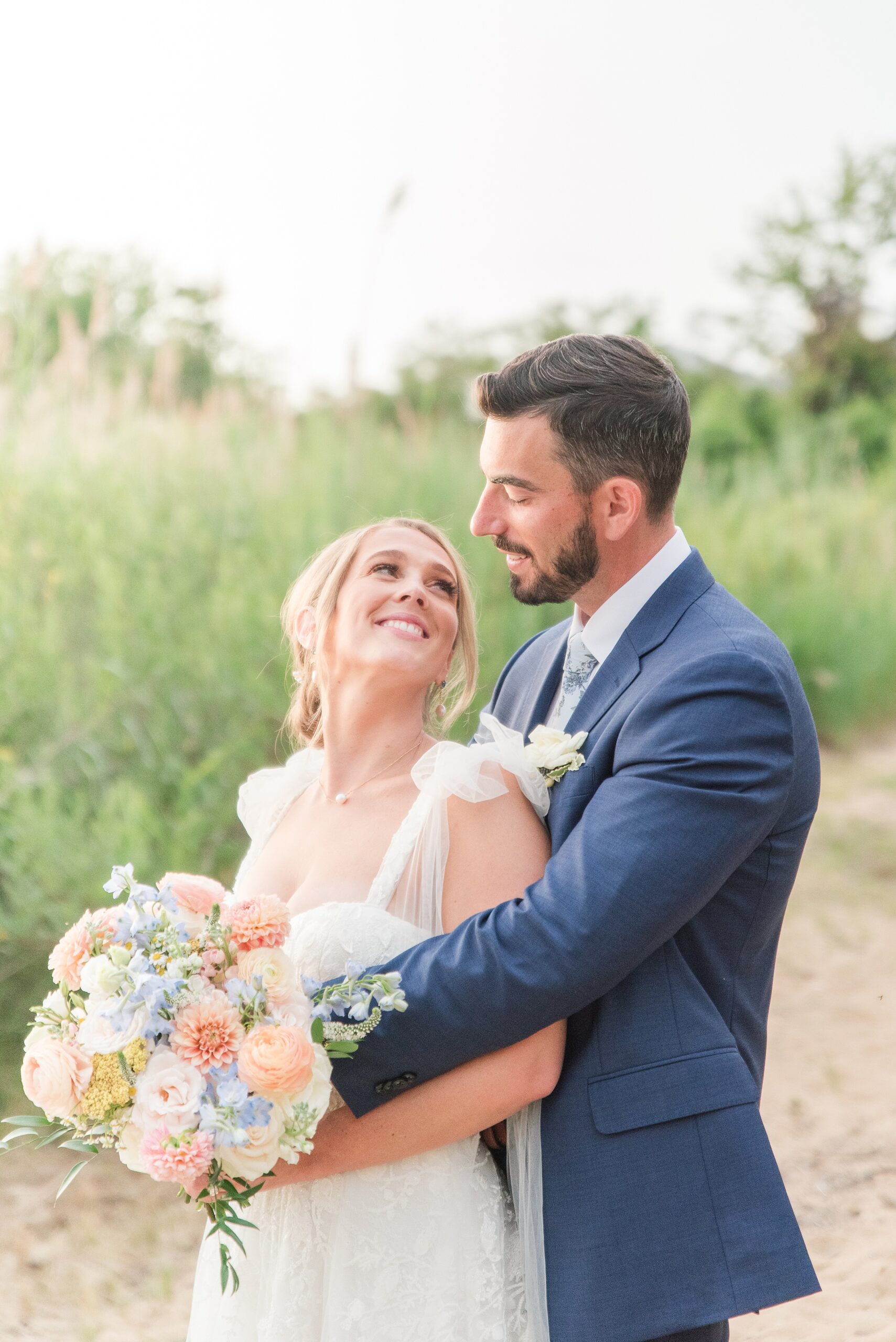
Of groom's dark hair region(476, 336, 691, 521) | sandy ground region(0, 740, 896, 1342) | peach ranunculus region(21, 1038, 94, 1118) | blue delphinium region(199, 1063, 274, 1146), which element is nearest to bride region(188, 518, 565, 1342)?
blue delphinium region(199, 1063, 274, 1146)

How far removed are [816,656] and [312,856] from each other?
763 centimetres

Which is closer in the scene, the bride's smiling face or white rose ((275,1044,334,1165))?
white rose ((275,1044,334,1165))

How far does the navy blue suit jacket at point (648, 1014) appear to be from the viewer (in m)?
1.99

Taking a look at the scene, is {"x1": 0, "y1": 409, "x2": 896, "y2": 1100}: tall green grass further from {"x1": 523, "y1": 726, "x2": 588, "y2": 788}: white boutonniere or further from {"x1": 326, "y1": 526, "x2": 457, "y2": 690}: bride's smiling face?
{"x1": 523, "y1": 726, "x2": 588, "y2": 788}: white boutonniere

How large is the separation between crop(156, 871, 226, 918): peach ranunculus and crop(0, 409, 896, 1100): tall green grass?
8.38 feet

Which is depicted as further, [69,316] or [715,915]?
[69,316]

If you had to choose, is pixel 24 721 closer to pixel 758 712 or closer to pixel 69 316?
pixel 69 316

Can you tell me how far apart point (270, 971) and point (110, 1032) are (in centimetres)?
26

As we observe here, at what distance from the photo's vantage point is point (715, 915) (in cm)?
223

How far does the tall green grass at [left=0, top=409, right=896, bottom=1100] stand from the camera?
15.3 ft

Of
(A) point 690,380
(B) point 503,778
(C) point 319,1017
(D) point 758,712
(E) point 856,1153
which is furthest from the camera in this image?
(A) point 690,380

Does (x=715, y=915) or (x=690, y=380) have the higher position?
(x=715, y=915)

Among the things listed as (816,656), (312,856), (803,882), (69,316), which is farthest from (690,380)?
(312,856)

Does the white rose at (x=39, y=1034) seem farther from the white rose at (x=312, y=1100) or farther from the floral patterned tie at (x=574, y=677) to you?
the floral patterned tie at (x=574, y=677)
